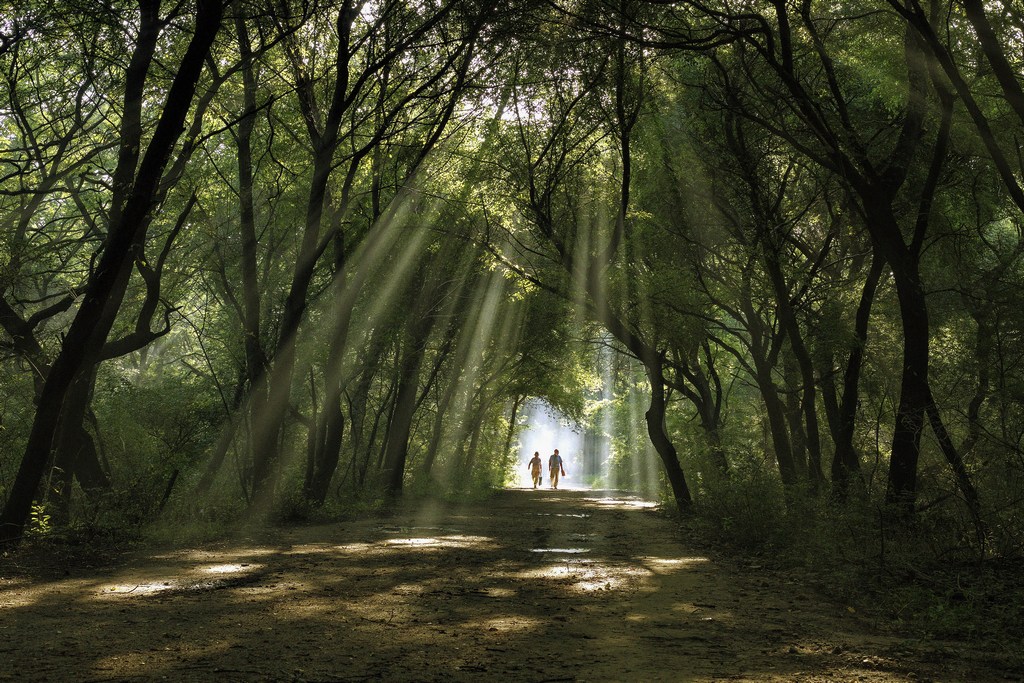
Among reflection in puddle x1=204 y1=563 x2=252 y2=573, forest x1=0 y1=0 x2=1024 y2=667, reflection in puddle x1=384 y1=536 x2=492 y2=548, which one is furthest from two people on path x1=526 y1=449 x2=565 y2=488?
reflection in puddle x1=204 y1=563 x2=252 y2=573

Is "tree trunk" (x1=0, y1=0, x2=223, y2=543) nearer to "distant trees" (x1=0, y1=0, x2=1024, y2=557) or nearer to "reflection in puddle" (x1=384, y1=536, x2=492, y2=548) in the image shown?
"distant trees" (x1=0, y1=0, x2=1024, y2=557)

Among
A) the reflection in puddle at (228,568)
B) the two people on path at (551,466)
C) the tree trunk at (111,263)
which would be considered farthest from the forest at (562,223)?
the two people on path at (551,466)

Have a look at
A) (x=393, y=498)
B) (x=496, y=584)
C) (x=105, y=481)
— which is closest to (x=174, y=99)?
(x=496, y=584)

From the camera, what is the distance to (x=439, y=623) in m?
6.16

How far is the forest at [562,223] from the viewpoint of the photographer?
32.2 ft

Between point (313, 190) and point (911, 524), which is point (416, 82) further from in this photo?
point (911, 524)

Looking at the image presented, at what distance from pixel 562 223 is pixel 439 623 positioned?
12.0 meters

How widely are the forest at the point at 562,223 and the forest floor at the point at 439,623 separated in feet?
4.64

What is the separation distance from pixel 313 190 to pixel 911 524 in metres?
10.8

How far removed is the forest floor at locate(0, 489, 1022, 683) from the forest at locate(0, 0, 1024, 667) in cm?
142

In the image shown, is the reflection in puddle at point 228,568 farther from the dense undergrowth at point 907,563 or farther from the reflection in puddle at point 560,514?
the reflection in puddle at point 560,514

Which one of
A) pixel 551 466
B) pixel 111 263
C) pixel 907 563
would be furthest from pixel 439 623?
pixel 551 466

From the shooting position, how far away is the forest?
981 centimetres

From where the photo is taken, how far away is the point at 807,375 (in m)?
14.8
